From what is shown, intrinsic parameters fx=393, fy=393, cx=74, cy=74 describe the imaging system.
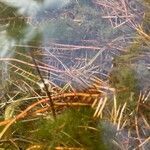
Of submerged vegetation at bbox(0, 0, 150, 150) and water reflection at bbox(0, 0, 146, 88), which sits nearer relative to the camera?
submerged vegetation at bbox(0, 0, 150, 150)

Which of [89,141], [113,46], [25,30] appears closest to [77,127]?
[89,141]

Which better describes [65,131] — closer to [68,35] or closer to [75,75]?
[75,75]

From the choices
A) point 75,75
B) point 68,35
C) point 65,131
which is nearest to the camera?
point 65,131

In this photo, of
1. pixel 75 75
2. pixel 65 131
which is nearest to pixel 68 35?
pixel 75 75

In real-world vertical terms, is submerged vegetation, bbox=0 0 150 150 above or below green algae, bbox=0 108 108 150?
above

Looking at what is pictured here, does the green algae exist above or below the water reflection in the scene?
below

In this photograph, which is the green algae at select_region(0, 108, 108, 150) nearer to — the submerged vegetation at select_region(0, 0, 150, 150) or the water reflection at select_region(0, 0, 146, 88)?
the submerged vegetation at select_region(0, 0, 150, 150)

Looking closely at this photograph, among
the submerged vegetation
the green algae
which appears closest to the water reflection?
the submerged vegetation

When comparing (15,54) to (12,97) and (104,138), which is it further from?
(104,138)
